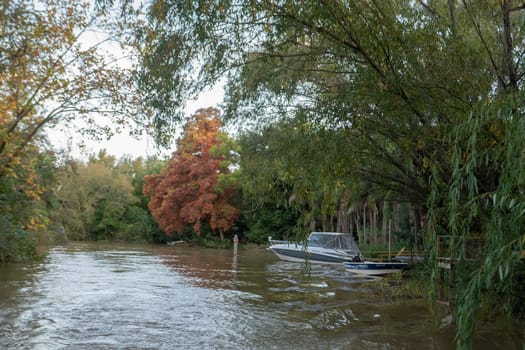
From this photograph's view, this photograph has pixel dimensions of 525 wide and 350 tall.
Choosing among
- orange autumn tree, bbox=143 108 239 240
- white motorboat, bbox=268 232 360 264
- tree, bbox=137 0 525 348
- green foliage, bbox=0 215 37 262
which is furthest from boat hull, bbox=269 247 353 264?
tree, bbox=137 0 525 348

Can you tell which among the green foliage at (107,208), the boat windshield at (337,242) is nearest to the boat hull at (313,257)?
the boat windshield at (337,242)

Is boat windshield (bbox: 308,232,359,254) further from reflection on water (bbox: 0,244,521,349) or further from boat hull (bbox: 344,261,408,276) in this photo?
reflection on water (bbox: 0,244,521,349)

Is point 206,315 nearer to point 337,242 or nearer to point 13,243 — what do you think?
point 13,243

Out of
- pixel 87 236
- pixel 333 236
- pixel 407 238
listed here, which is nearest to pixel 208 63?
pixel 333 236

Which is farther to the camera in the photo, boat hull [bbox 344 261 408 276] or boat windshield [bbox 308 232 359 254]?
boat windshield [bbox 308 232 359 254]

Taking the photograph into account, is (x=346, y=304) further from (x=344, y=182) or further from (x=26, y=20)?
(x=26, y=20)

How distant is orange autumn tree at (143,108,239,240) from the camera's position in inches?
1272

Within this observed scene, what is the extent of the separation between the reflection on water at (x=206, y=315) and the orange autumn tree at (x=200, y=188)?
17.2m

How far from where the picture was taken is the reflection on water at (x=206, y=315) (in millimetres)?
7289

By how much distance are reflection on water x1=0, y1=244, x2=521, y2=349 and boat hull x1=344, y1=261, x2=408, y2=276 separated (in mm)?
544

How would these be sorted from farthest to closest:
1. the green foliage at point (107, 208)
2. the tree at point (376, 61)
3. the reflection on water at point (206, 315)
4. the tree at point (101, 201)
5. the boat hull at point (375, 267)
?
the tree at point (101, 201) → the green foliage at point (107, 208) → the boat hull at point (375, 267) → the reflection on water at point (206, 315) → the tree at point (376, 61)

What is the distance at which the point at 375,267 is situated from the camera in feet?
49.5

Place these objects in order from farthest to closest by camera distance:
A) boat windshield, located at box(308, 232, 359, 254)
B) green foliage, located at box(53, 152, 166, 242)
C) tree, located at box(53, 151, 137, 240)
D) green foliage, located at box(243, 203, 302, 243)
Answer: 1. tree, located at box(53, 151, 137, 240)
2. green foliage, located at box(53, 152, 166, 242)
3. green foliage, located at box(243, 203, 302, 243)
4. boat windshield, located at box(308, 232, 359, 254)

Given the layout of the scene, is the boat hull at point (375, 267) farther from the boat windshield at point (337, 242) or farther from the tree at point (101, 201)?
the tree at point (101, 201)
